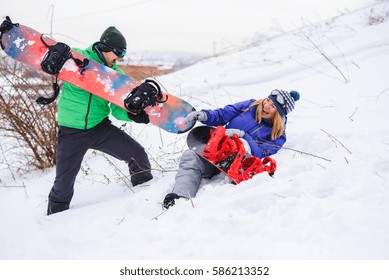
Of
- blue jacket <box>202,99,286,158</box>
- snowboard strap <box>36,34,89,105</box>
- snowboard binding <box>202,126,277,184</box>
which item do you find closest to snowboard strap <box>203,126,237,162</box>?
snowboard binding <box>202,126,277,184</box>

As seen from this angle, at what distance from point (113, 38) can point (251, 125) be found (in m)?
1.38

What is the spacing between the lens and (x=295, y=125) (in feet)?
10.3

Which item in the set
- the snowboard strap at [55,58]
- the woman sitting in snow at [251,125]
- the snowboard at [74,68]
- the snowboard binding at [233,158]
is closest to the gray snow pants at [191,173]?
the woman sitting in snow at [251,125]

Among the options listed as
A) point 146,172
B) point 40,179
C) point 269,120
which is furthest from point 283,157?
point 40,179

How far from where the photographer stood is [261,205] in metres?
1.75

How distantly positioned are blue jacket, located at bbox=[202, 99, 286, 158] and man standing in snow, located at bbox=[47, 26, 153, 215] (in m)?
0.71

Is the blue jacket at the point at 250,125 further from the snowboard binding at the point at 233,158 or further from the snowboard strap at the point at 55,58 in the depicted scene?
the snowboard strap at the point at 55,58

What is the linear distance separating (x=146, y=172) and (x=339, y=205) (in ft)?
5.56

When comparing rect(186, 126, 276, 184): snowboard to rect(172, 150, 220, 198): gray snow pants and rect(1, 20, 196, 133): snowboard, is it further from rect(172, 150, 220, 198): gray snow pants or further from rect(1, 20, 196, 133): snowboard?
rect(1, 20, 196, 133): snowboard

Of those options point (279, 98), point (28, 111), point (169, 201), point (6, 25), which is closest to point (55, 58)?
point (6, 25)

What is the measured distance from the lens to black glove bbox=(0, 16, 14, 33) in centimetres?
246

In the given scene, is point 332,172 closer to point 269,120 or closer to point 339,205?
point 339,205

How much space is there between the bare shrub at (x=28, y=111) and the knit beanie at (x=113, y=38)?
125 centimetres

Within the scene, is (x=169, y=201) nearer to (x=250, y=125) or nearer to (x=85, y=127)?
(x=85, y=127)
